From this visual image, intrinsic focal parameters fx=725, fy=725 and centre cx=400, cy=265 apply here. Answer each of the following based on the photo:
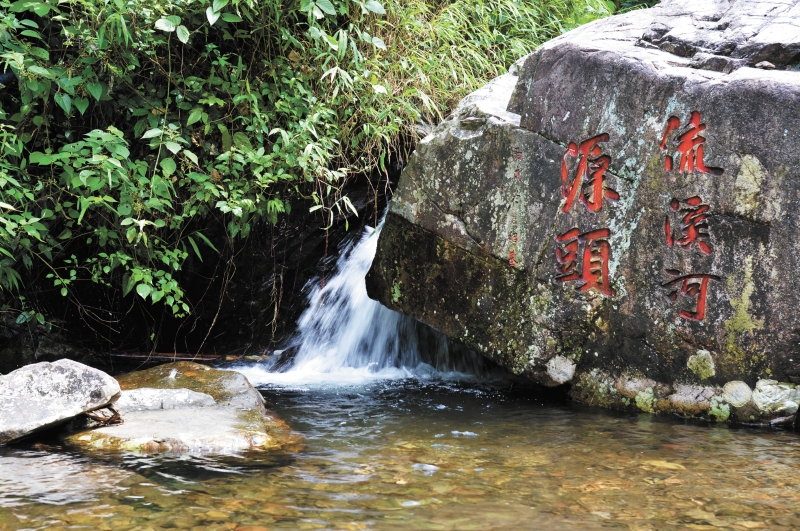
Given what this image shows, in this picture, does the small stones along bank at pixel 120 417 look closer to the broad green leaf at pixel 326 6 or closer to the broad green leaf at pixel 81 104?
the broad green leaf at pixel 81 104

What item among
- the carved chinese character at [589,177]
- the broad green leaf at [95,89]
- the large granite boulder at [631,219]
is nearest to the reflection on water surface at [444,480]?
the large granite boulder at [631,219]

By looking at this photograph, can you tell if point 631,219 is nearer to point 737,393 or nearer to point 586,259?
point 586,259

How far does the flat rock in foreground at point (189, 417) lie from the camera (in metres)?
3.84

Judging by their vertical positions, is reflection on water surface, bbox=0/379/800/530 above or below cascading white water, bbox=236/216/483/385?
below

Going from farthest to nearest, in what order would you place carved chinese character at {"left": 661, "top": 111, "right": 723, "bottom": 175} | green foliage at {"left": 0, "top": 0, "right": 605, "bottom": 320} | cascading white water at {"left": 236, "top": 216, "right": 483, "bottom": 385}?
cascading white water at {"left": 236, "top": 216, "right": 483, "bottom": 385}, green foliage at {"left": 0, "top": 0, "right": 605, "bottom": 320}, carved chinese character at {"left": 661, "top": 111, "right": 723, "bottom": 175}

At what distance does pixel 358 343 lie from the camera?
6.41 metres

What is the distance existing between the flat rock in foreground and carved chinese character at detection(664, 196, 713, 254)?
2683mm

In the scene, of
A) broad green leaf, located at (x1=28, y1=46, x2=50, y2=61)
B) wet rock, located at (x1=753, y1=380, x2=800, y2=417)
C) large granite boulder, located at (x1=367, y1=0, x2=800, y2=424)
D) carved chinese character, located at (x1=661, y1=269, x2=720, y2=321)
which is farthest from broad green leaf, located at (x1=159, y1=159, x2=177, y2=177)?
wet rock, located at (x1=753, y1=380, x2=800, y2=417)

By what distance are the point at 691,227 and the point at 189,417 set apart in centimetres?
329

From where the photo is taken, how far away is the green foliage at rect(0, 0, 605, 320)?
15.5 ft

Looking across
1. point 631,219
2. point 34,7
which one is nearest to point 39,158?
point 34,7

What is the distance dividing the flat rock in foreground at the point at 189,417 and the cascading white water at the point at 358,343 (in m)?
1.09

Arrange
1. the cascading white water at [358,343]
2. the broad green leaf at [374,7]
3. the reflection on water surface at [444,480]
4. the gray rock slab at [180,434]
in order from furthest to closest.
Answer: the cascading white water at [358,343]
the broad green leaf at [374,7]
the gray rock slab at [180,434]
the reflection on water surface at [444,480]

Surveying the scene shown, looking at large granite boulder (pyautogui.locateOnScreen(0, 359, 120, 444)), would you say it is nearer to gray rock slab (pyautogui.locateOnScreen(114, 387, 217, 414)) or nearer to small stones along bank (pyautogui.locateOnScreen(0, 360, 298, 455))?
small stones along bank (pyautogui.locateOnScreen(0, 360, 298, 455))
